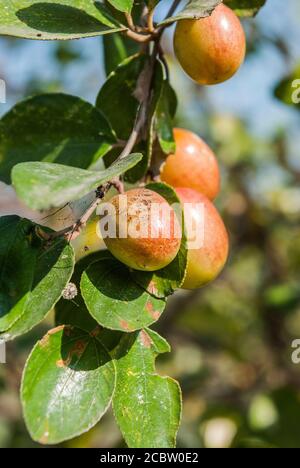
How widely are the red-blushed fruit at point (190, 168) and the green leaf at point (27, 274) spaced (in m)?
0.26

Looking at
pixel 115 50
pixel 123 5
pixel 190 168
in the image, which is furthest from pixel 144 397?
pixel 115 50

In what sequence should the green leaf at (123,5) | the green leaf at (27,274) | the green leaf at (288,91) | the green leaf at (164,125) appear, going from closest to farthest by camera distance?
the green leaf at (27,274)
the green leaf at (123,5)
the green leaf at (164,125)
the green leaf at (288,91)

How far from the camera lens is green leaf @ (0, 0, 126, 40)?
0.72 metres

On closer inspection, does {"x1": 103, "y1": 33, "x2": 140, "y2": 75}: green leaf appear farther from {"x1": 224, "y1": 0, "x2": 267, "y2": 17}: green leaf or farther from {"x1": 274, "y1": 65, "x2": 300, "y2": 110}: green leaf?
{"x1": 274, "y1": 65, "x2": 300, "y2": 110}: green leaf

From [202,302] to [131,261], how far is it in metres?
1.90

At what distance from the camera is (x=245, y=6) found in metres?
0.94

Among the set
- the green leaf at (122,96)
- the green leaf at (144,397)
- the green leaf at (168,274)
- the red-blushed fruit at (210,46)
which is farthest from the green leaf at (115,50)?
the green leaf at (144,397)

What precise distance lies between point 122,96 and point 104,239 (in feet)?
0.97

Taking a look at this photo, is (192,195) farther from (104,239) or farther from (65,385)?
(65,385)

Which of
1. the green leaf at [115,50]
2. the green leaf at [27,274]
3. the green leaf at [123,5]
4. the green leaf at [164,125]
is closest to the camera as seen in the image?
the green leaf at [27,274]

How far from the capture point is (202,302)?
2574 mm

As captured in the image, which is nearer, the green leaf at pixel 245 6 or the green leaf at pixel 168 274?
the green leaf at pixel 168 274

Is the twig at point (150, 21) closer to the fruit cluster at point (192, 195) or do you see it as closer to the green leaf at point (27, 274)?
the fruit cluster at point (192, 195)

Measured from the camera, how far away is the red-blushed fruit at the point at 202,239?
32.3 inches
